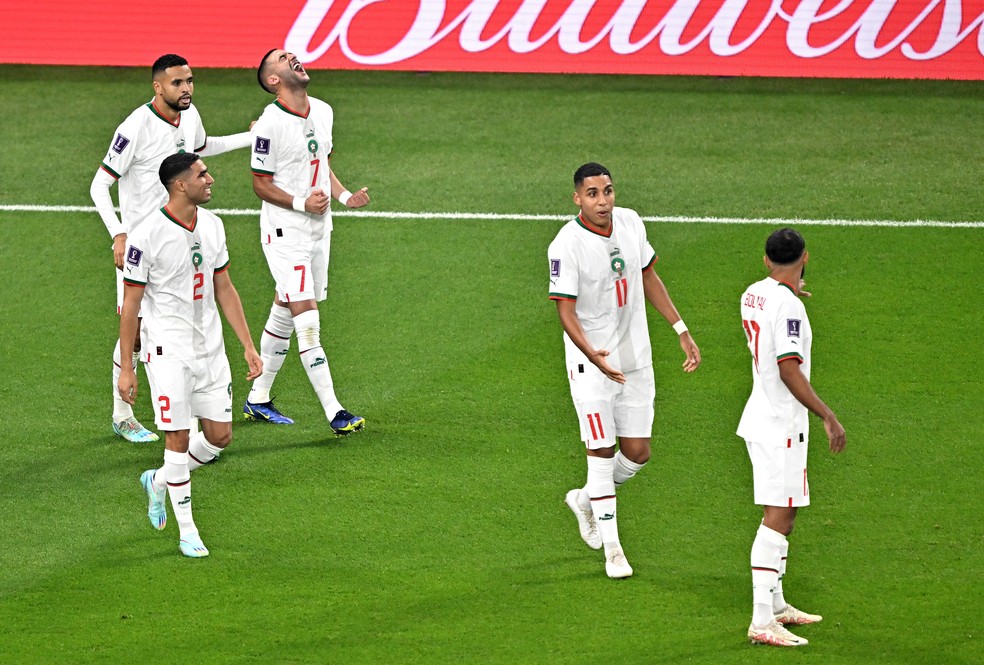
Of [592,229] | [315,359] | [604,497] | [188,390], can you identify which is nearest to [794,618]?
[604,497]

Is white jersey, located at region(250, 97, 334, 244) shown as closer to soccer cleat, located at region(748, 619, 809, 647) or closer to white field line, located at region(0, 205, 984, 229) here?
white field line, located at region(0, 205, 984, 229)

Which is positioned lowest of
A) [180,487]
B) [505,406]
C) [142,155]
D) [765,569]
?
[765,569]

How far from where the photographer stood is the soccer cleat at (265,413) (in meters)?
10.0

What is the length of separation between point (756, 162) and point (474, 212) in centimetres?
315

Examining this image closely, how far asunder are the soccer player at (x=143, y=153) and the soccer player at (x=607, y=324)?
10.1 ft

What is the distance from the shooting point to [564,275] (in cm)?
750

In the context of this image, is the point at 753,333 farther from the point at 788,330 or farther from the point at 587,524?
the point at 587,524

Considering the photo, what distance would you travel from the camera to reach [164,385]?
25.7ft

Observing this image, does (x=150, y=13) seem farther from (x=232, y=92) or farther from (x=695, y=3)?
(x=695, y=3)

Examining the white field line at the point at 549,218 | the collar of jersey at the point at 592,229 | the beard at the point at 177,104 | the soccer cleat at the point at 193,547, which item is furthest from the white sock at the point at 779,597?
the white field line at the point at 549,218

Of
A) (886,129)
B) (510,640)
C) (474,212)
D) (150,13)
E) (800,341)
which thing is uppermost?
(150,13)

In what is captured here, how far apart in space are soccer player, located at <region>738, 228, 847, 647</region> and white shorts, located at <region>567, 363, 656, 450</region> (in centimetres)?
90

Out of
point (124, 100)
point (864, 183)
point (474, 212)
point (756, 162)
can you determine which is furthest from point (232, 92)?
point (864, 183)

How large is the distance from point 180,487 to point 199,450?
1.39 ft
